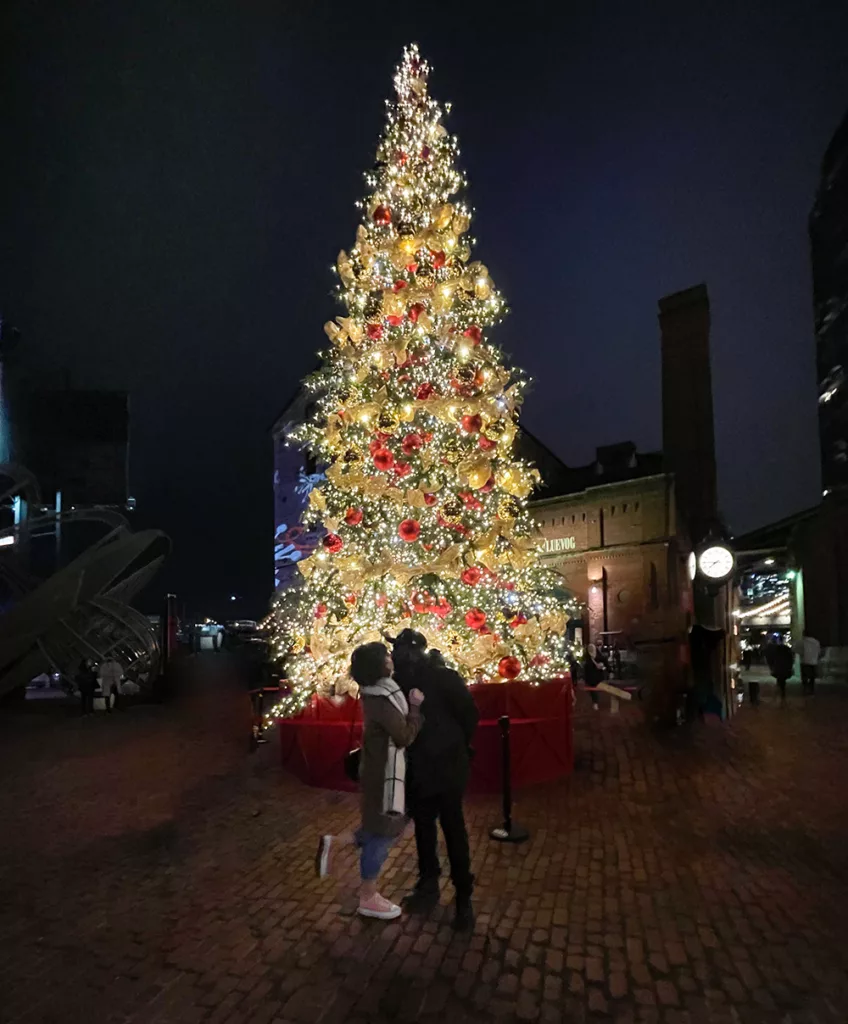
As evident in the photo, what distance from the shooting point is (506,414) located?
10.3 m

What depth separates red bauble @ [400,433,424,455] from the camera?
31.6ft

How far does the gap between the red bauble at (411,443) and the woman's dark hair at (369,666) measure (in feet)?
15.5

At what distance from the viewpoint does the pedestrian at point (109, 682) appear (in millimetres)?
20078

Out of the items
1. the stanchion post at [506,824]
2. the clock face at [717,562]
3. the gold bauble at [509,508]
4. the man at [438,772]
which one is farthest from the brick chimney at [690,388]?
the man at [438,772]

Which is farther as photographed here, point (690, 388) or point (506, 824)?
point (690, 388)

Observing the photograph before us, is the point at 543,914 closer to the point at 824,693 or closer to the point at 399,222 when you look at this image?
the point at 399,222

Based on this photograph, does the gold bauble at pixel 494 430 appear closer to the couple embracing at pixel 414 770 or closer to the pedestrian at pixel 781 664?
the couple embracing at pixel 414 770

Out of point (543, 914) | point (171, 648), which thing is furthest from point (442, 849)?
point (171, 648)

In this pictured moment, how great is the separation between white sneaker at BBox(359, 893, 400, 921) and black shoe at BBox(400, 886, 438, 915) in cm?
16

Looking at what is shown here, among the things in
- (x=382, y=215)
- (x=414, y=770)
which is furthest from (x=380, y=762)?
(x=382, y=215)

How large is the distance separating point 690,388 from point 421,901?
24.0 m

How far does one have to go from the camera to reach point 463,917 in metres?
4.91

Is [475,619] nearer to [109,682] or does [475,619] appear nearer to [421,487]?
[421,487]

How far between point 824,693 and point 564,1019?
20.1m
